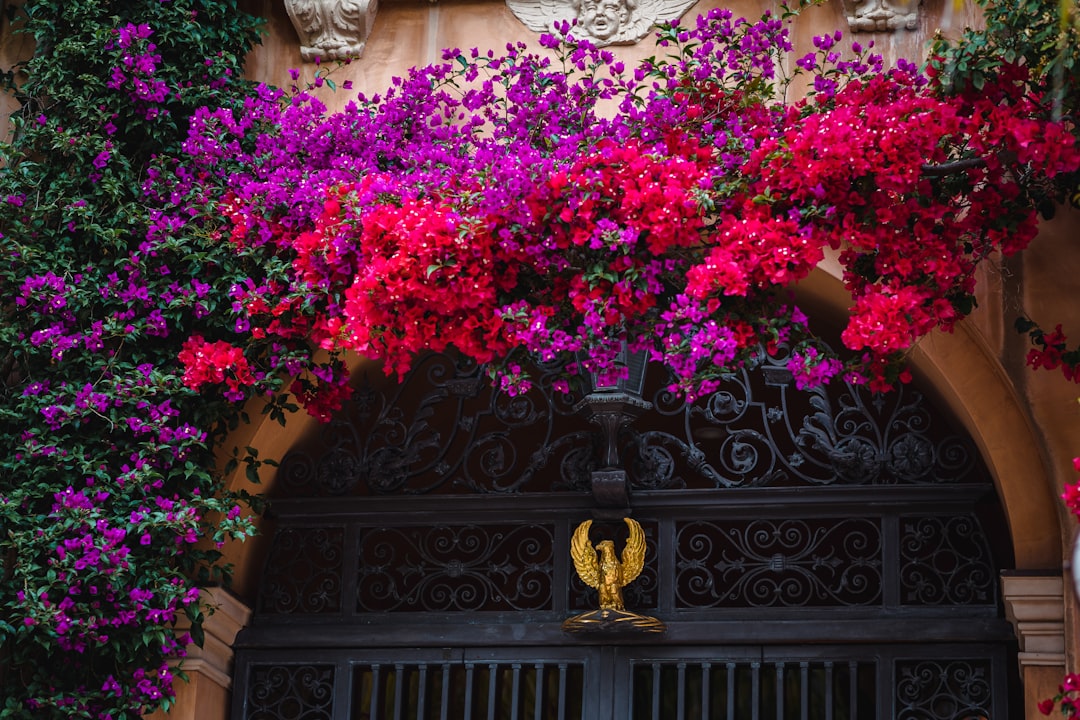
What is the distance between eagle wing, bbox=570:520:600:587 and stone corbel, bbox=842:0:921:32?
2.19 m

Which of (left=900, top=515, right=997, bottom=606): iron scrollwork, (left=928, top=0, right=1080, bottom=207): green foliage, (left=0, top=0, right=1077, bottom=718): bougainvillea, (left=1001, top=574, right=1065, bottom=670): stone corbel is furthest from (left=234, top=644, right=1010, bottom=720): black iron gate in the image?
(left=928, top=0, right=1080, bottom=207): green foliage

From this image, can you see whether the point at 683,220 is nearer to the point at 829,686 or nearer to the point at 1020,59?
the point at 1020,59

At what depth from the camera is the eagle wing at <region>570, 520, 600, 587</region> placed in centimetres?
670

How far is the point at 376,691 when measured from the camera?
22.2 ft

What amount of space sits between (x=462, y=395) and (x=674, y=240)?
1.69 m

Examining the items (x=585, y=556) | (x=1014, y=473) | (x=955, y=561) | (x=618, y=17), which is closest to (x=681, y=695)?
(x=585, y=556)

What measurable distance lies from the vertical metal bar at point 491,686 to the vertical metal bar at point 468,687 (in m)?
0.07

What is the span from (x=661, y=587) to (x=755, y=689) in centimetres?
55

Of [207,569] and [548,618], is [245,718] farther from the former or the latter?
[548,618]

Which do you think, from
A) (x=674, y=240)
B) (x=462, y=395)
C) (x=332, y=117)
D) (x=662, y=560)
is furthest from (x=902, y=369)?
(x=332, y=117)

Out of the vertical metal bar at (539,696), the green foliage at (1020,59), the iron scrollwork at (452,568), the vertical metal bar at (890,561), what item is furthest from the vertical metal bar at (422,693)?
the green foliage at (1020,59)

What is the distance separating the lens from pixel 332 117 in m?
6.55

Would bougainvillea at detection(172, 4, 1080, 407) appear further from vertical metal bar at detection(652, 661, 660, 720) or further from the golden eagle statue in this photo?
vertical metal bar at detection(652, 661, 660, 720)

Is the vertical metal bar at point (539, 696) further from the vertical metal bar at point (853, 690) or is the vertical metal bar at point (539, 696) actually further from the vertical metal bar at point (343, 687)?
the vertical metal bar at point (853, 690)
